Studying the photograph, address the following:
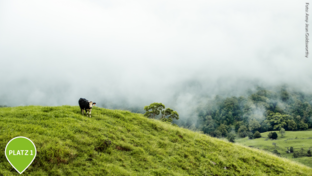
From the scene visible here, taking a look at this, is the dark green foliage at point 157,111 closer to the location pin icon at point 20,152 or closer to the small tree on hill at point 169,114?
the small tree on hill at point 169,114

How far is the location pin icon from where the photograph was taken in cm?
752

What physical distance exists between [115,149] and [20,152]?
5055 millimetres

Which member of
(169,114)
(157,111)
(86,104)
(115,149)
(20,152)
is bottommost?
(115,149)

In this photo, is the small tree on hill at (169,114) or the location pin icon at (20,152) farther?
the small tree on hill at (169,114)

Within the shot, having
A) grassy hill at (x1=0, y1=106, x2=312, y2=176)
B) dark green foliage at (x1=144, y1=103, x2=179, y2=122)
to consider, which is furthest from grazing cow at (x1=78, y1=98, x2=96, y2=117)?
dark green foliage at (x1=144, y1=103, x2=179, y2=122)

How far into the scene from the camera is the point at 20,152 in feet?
26.4

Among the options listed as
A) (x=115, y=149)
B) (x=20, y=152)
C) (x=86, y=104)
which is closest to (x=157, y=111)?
(x=86, y=104)

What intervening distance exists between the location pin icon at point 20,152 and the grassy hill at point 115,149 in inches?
7.8

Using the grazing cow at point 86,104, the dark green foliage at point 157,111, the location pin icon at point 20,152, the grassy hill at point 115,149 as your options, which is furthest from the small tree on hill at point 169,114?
the location pin icon at point 20,152

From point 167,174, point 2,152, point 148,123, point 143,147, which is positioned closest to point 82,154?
point 2,152

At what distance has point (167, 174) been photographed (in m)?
10.3

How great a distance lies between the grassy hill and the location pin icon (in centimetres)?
20

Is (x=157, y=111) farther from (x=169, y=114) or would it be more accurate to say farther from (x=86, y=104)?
(x=86, y=104)

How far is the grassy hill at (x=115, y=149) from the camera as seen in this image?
8.65 m
